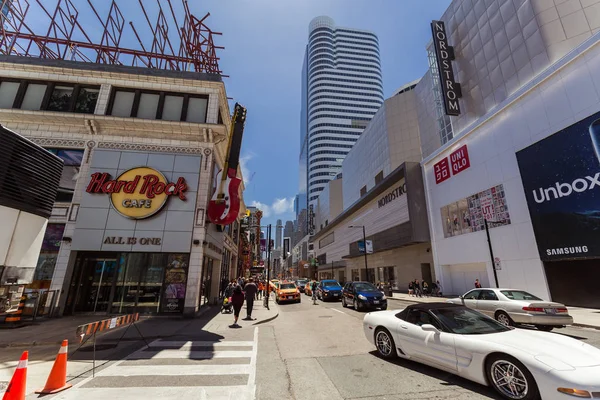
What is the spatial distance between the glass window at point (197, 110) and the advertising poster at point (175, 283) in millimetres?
8087

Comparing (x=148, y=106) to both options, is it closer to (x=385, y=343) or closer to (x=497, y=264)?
(x=385, y=343)

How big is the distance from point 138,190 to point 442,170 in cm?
2854

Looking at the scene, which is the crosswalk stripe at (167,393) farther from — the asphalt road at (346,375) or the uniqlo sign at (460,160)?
the uniqlo sign at (460,160)

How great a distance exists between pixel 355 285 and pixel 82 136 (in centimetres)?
1879

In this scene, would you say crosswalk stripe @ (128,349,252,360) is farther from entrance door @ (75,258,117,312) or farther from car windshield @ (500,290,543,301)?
car windshield @ (500,290,543,301)

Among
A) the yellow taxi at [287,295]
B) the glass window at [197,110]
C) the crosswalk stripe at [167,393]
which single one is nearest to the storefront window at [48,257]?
the glass window at [197,110]

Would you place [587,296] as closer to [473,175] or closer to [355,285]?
[473,175]

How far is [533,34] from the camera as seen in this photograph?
21.4m

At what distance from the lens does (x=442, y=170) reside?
28984 mm

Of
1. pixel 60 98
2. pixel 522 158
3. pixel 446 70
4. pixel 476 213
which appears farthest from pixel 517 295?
pixel 446 70

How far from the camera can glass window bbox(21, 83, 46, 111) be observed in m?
15.2

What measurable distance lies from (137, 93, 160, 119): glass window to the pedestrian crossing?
1317 centimetres

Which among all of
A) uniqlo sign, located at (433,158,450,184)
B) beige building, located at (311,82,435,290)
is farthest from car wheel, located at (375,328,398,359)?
beige building, located at (311,82,435,290)

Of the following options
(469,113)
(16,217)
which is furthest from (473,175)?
(16,217)
